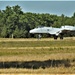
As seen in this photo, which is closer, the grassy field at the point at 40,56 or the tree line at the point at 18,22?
the grassy field at the point at 40,56

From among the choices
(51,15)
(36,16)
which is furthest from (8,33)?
(51,15)

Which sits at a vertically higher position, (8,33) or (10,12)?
(10,12)

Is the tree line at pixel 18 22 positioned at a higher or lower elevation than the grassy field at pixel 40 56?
higher

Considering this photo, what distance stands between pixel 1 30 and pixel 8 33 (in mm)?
3575

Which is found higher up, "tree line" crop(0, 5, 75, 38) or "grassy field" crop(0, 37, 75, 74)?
"tree line" crop(0, 5, 75, 38)

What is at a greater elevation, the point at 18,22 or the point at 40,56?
the point at 18,22

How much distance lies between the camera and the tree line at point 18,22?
11988 cm

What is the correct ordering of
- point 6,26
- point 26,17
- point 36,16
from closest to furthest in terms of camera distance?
1. point 6,26
2. point 26,17
3. point 36,16

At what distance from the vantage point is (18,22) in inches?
5037

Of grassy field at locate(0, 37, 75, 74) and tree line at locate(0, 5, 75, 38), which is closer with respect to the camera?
grassy field at locate(0, 37, 75, 74)

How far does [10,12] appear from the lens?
456 ft

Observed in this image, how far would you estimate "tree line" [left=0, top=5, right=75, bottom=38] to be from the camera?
120 meters

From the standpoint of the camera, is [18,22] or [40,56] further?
[18,22]

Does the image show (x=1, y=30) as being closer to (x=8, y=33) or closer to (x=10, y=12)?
(x=8, y=33)
